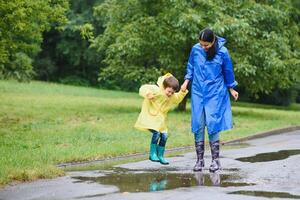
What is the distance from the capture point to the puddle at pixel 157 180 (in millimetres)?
8336

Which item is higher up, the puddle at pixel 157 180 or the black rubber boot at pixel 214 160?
the black rubber boot at pixel 214 160

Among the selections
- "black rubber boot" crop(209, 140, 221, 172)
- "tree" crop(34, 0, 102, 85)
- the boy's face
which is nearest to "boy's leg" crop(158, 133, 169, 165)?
the boy's face

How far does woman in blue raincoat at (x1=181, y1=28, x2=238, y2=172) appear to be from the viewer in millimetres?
9680

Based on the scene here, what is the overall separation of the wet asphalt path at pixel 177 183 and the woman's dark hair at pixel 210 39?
1795mm

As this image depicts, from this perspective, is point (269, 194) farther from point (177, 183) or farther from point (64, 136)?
point (64, 136)

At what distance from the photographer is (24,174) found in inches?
360

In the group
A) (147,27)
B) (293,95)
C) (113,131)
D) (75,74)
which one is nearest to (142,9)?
(147,27)

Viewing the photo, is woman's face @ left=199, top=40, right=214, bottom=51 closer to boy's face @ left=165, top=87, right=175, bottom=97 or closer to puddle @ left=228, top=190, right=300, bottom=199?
boy's face @ left=165, top=87, right=175, bottom=97

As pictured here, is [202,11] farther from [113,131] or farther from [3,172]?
[3,172]

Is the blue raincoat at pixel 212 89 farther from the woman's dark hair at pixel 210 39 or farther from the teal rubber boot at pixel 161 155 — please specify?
the teal rubber boot at pixel 161 155

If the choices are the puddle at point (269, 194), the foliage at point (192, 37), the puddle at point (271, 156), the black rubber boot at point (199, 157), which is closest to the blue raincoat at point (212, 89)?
the black rubber boot at point (199, 157)

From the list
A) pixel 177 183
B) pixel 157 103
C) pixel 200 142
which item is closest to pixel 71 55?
pixel 157 103

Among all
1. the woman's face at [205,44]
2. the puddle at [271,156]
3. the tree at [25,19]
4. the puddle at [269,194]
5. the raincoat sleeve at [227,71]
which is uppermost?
the tree at [25,19]

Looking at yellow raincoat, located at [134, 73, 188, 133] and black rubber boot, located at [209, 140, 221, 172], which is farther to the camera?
yellow raincoat, located at [134, 73, 188, 133]
